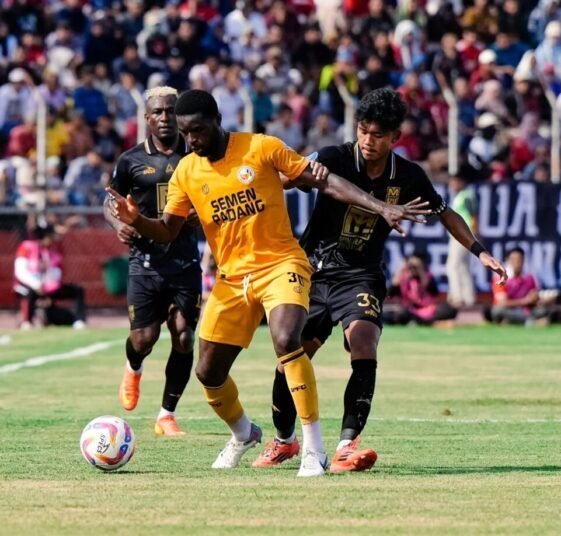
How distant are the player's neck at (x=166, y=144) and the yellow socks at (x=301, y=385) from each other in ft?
11.9

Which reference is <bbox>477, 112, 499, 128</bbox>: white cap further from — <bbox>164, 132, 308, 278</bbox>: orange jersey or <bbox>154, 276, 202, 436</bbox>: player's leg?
<bbox>164, 132, 308, 278</bbox>: orange jersey

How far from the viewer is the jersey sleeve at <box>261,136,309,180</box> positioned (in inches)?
388

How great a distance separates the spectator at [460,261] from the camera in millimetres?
27906

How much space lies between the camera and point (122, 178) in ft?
42.6

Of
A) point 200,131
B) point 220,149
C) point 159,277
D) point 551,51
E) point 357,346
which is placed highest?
point 551,51

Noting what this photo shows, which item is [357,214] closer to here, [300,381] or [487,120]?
[300,381]

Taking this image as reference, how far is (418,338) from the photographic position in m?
24.2

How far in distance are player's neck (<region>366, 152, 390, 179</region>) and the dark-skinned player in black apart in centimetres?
40

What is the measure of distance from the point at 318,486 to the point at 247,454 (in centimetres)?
225

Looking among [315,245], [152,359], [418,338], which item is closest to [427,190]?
[315,245]

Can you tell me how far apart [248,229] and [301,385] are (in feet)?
3.35

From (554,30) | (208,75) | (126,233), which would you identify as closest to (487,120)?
(554,30)

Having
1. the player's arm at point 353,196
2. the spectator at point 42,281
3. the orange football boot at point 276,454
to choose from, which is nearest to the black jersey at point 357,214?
the player's arm at point 353,196

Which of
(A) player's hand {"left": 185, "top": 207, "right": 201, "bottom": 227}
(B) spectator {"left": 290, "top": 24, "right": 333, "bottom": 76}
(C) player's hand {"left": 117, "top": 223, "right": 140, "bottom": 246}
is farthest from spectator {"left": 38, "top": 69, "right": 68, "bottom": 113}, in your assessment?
(A) player's hand {"left": 185, "top": 207, "right": 201, "bottom": 227}
